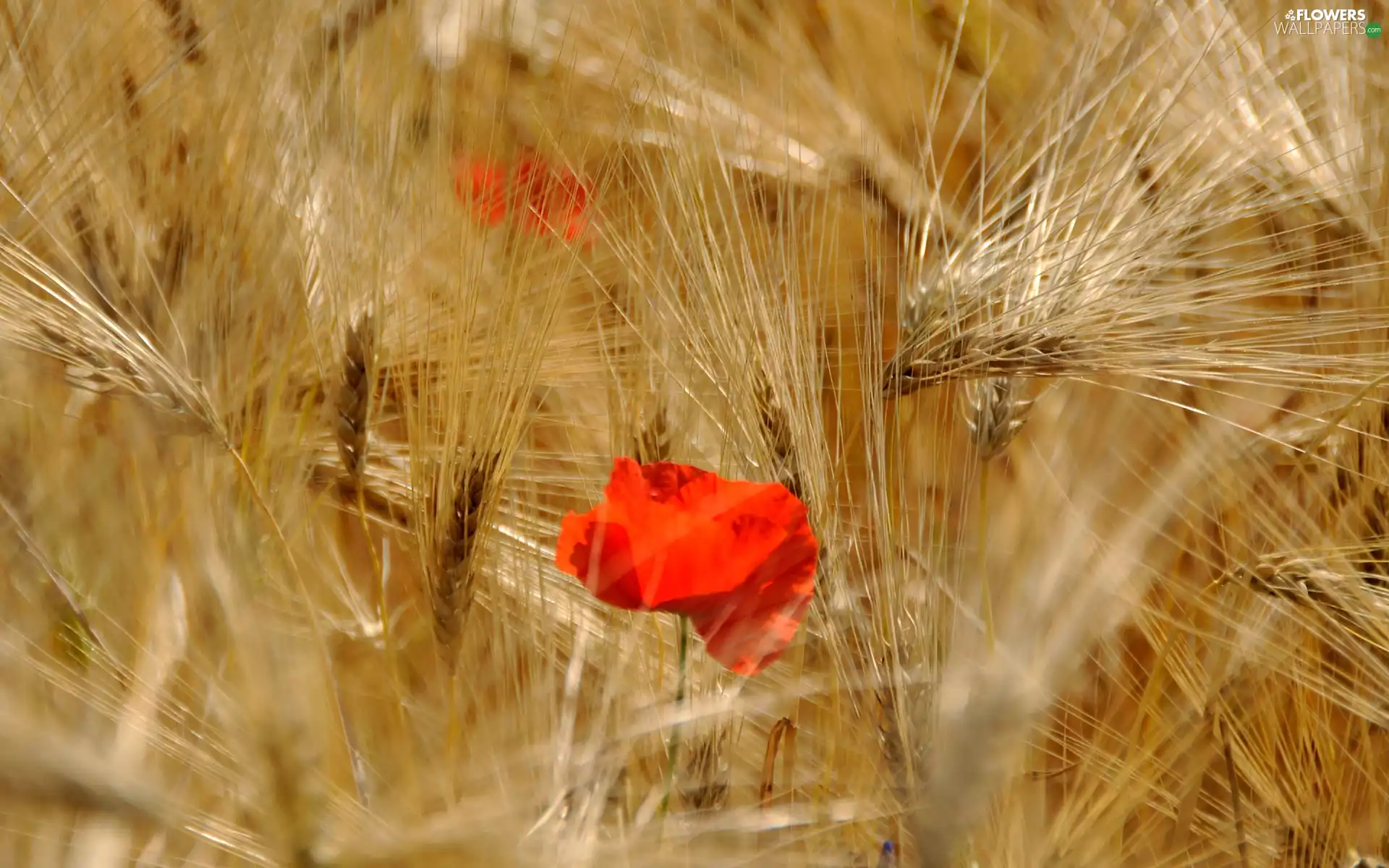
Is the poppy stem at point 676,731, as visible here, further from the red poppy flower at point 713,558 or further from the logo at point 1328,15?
the logo at point 1328,15

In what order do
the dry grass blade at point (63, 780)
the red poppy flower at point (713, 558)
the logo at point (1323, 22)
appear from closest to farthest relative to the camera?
the dry grass blade at point (63, 780) < the red poppy flower at point (713, 558) < the logo at point (1323, 22)

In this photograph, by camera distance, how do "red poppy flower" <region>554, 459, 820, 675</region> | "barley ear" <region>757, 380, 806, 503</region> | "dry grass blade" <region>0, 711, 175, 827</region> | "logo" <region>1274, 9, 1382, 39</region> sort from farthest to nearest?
"logo" <region>1274, 9, 1382, 39</region>, "barley ear" <region>757, 380, 806, 503</region>, "red poppy flower" <region>554, 459, 820, 675</region>, "dry grass blade" <region>0, 711, 175, 827</region>

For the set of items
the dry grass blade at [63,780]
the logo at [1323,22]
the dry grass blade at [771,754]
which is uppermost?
the logo at [1323,22]

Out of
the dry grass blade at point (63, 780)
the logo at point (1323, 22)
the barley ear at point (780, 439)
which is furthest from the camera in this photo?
the logo at point (1323, 22)

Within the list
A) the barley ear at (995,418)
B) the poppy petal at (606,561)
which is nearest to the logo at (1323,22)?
the barley ear at (995,418)

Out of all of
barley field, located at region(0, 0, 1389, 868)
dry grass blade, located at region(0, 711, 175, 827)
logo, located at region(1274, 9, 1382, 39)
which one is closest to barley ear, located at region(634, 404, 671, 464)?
barley field, located at region(0, 0, 1389, 868)

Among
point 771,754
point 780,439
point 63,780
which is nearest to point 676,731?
point 771,754

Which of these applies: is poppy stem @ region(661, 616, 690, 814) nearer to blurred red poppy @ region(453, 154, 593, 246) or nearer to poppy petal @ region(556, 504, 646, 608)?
poppy petal @ region(556, 504, 646, 608)

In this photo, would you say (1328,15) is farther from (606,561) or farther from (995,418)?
(606,561)
